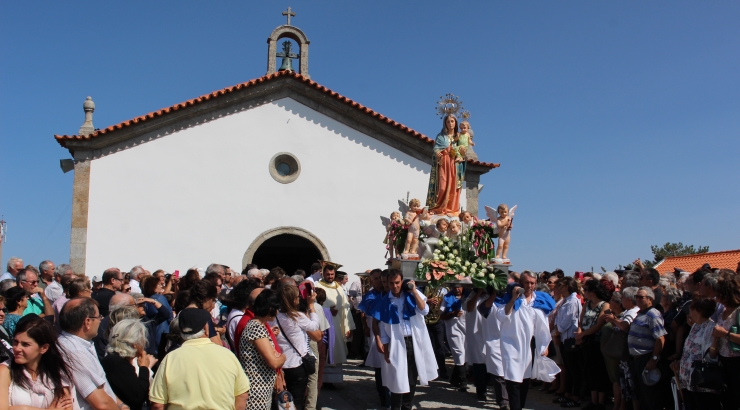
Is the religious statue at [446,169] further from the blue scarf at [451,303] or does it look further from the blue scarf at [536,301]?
the blue scarf at [536,301]

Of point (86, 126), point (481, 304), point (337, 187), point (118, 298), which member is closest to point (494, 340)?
point (481, 304)

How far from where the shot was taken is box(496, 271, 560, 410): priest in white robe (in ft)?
23.8

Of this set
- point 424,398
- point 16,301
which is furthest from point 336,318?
point 16,301

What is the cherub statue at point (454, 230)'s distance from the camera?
9.01 m

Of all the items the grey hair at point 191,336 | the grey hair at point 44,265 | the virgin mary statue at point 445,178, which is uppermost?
the virgin mary statue at point 445,178

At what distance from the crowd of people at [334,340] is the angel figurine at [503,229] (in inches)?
13.1

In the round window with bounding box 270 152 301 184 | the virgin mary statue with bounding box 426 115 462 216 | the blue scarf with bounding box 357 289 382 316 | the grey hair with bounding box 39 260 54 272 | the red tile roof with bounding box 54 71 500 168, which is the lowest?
the blue scarf with bounding box 357 289 382 316

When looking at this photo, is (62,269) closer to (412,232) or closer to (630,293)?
(412,232)

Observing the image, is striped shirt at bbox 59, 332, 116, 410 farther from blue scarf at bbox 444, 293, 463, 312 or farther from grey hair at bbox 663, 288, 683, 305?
blue scarf at bbox 444, 293, 463, 312

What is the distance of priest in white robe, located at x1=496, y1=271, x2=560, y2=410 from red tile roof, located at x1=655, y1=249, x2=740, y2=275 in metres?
10.0

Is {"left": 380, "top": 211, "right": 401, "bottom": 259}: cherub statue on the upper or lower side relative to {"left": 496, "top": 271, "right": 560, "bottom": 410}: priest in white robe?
upper

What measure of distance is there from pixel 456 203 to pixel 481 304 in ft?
7.66

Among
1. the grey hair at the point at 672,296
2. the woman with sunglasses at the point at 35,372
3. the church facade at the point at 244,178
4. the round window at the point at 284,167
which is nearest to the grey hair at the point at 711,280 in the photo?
the grey hair at the point at 672,296

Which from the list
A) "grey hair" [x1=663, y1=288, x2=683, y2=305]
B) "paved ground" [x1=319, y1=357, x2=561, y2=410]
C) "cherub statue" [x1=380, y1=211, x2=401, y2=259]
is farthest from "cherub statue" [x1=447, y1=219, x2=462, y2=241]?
"grey hair" [x1=663, y1=288, x2=683, y2=305]
